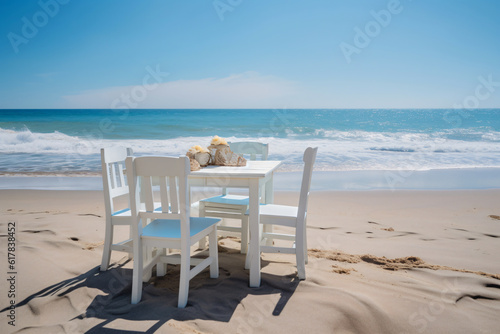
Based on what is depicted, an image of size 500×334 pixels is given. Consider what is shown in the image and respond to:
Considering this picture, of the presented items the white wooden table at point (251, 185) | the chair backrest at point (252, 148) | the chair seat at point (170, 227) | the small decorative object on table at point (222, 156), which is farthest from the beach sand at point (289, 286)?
the chair backrest at point (252, 148)

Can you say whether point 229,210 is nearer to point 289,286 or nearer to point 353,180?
point 289,286

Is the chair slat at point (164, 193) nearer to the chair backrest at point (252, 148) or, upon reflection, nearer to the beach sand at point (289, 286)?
the beach sand at point (289, 286)

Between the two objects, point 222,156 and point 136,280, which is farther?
point 222,156

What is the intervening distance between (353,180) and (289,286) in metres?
5.24

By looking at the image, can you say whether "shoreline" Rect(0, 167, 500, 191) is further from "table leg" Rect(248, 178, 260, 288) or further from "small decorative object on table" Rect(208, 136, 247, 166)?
"table leg" Rect(248, 178, 260, 288)

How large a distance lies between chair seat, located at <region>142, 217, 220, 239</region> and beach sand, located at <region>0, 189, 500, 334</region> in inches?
18.7

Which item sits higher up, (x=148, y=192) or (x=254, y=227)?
(x=148, y=192)

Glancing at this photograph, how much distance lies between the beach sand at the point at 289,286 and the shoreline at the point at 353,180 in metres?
2.34

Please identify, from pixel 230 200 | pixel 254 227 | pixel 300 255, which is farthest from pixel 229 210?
pixel 300 255

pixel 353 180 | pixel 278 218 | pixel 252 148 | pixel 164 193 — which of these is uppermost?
pixel 252 148

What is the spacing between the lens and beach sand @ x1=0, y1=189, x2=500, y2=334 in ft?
6.66

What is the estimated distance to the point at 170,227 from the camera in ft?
7.90

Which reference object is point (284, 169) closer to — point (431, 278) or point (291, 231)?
point (291, 231)

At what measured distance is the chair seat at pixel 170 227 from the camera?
2.26m
